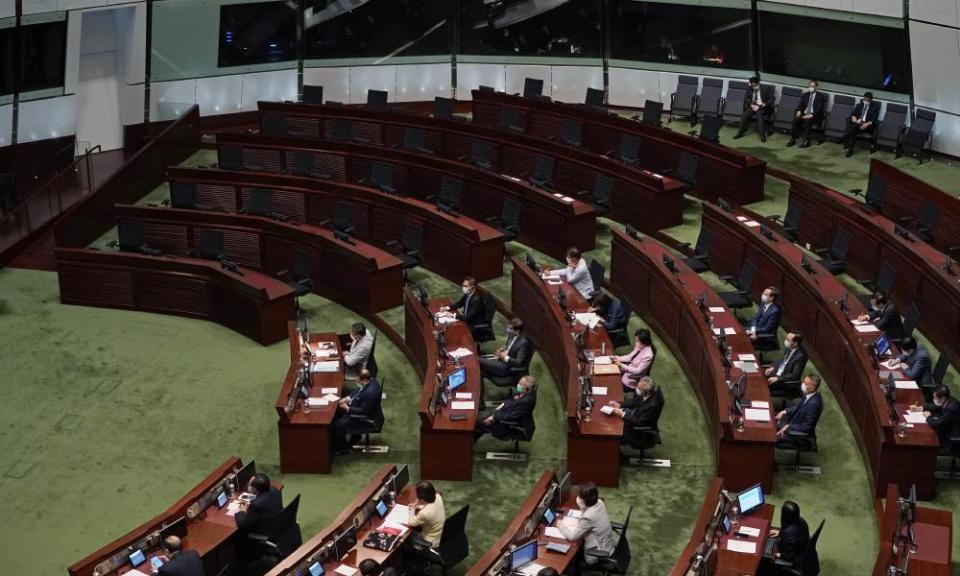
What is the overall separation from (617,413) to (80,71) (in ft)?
39.5

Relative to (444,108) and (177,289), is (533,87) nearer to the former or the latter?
(444,108)

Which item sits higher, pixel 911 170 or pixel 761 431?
pixel 911 170

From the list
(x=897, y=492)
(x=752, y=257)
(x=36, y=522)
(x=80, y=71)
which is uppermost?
(x=80, y=71)

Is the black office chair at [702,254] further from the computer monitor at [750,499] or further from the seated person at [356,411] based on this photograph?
the computer monitor at [750,499]

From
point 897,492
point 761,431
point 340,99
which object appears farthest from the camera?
point 340,99

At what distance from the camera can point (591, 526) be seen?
992 cm


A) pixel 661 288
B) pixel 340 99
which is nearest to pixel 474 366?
pixel 661 288

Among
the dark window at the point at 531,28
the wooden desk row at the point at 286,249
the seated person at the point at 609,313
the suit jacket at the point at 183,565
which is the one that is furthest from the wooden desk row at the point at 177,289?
the dark window at the point at 531,28

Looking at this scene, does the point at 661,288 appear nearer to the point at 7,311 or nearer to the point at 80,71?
the point at 7,311

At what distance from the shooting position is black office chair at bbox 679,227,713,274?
15047mm

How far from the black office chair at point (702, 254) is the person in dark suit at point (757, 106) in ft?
15.0

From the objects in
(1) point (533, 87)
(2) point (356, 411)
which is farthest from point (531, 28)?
(2) point (356, 411)

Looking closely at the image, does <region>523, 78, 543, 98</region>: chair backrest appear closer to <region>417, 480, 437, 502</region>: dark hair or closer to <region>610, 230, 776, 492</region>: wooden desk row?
<region>610, 230, 776, 492</region>: wooden desk row

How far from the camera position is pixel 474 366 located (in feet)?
41.2
